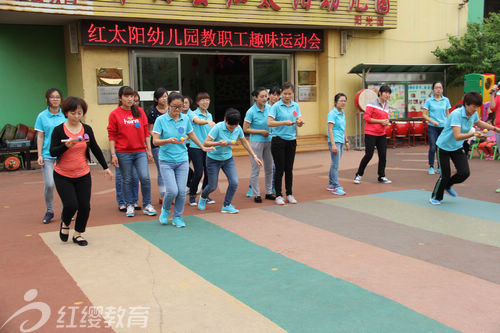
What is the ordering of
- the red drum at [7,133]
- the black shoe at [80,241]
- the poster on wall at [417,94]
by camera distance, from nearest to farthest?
the black shoe at [80,241] → the red drum at [7,133] → the poster on wall at [417,94]

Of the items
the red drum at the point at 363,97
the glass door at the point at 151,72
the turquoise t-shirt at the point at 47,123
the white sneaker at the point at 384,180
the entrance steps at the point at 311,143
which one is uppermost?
the glass door at the point at 151,72

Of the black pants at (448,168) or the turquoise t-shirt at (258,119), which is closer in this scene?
the black pants at (448,168)

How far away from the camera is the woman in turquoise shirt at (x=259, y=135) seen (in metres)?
7.68

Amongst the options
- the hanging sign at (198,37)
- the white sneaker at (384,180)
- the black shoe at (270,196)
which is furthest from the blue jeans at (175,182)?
the hanging sign at (198,37)

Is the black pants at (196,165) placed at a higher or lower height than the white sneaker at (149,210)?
higher

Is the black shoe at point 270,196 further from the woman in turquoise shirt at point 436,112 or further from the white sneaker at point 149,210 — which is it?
the woman in turquoise shirt at point 436,112

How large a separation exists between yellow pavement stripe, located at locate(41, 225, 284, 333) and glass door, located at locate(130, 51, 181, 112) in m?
8.08

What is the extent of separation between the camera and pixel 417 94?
16.6m

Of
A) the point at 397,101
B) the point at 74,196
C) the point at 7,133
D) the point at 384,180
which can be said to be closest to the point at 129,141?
the point at 74,196

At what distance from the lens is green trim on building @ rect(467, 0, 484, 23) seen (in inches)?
722

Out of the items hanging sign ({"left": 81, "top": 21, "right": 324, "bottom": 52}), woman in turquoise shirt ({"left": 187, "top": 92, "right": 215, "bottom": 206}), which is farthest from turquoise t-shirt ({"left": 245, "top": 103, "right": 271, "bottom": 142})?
hanging sign ({"left": 81, "top": 21, "right": 324, "bottom": 52})

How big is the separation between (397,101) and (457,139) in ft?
31.6

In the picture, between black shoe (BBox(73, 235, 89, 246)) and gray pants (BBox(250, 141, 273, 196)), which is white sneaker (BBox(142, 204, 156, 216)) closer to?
black shoe (BBox(73, 235, 89, 246))

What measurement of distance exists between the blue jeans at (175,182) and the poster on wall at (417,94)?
472 inches
